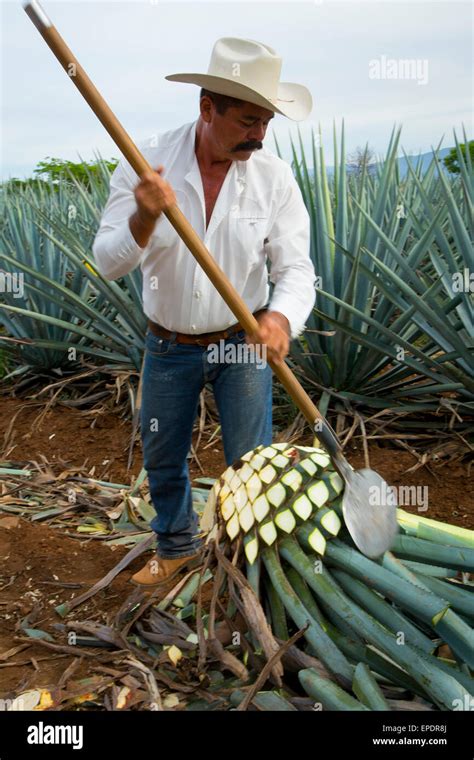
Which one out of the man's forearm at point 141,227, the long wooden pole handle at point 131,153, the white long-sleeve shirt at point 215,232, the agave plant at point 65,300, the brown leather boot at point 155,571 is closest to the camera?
the long wooden pole handle at point 131,153

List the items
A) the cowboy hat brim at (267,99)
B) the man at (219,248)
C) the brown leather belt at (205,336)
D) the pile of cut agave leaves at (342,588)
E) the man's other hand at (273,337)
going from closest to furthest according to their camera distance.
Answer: the pile of cut agave leaves at (342,588)
the man's other hand at (273,337)
the cowboy hat brim at (267,99)
the man at (219,248)
the brown leather belt at (205,336)

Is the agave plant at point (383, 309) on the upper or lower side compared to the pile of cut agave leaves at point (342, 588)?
upper

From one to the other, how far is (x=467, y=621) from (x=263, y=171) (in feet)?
5.02

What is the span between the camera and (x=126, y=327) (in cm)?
502

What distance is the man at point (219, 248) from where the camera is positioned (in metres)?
2.61

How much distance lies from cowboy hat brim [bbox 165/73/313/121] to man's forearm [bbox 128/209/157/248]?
0.47m

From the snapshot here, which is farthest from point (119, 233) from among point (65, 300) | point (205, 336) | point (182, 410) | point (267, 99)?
point (65, 300)

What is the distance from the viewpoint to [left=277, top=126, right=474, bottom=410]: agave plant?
13.0ft

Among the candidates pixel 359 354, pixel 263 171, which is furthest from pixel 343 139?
pixel 263 171

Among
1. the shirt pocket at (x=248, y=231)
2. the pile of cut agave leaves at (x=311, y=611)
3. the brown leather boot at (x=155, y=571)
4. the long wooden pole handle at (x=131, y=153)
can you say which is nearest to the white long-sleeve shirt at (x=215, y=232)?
the shirt pocket at (x=248, y=231)

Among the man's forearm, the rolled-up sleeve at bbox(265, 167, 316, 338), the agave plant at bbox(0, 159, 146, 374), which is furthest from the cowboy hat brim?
the agave plant at bbox(0, 159, 146, 374)

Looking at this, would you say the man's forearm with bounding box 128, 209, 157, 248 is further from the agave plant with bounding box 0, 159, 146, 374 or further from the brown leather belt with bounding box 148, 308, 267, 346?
the agave plant with bounding box 0, 159, 146, 374

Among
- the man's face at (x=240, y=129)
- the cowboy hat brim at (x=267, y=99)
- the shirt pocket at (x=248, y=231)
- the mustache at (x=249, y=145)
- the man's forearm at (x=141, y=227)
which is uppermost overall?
the cowboy hat brim at (x=267, y=99)

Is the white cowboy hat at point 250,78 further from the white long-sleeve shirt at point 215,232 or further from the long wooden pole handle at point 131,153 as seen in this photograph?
the long wooden pole handle at point 131,153
